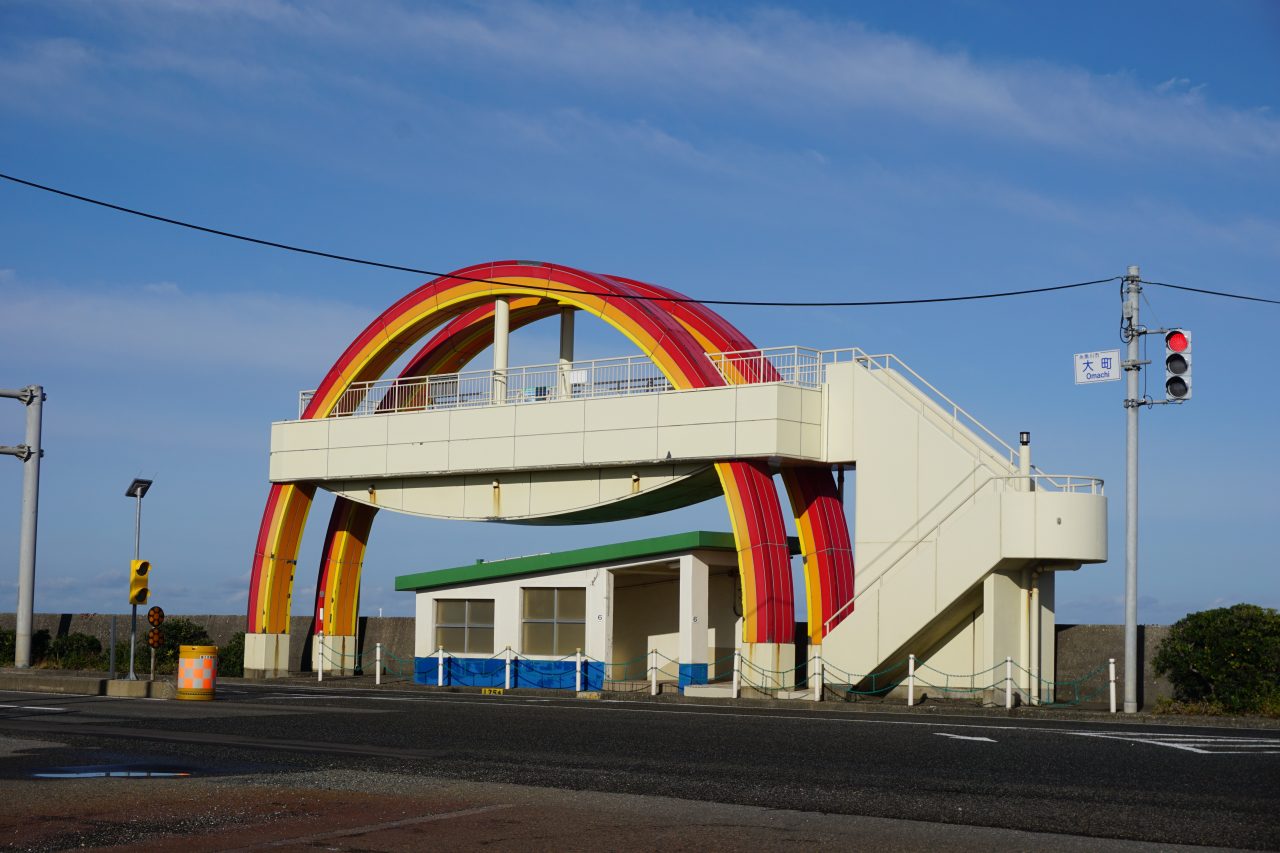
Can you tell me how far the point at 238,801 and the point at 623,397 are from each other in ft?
72.1

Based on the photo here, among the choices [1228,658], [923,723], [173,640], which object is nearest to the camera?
[923,723]

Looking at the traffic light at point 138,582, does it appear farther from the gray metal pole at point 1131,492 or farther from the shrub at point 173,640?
Result: the gray metal pole at point 1131,492

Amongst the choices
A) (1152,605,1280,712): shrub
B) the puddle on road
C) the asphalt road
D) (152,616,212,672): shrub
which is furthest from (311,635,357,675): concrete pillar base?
the puddle on road

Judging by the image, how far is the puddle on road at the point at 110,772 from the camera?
13.1 metres

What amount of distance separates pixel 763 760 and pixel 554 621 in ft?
64.9

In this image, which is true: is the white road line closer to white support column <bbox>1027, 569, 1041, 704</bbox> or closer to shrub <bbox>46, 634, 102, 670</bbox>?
white support column <bbox>1027, 569, 1041, 704</bbox>

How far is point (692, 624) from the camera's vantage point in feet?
104

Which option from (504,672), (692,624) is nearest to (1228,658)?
(692,624)

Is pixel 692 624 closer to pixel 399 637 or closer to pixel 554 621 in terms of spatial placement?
pixel 554 621

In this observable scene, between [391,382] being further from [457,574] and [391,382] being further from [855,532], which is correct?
[855,532]

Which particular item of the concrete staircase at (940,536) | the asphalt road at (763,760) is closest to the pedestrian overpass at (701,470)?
the concrete staircase at (940,536)

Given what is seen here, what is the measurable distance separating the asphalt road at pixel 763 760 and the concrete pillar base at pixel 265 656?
15969 millimetres

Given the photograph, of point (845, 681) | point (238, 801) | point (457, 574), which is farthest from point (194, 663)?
point (238, 801)

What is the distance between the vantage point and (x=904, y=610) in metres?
28.3
